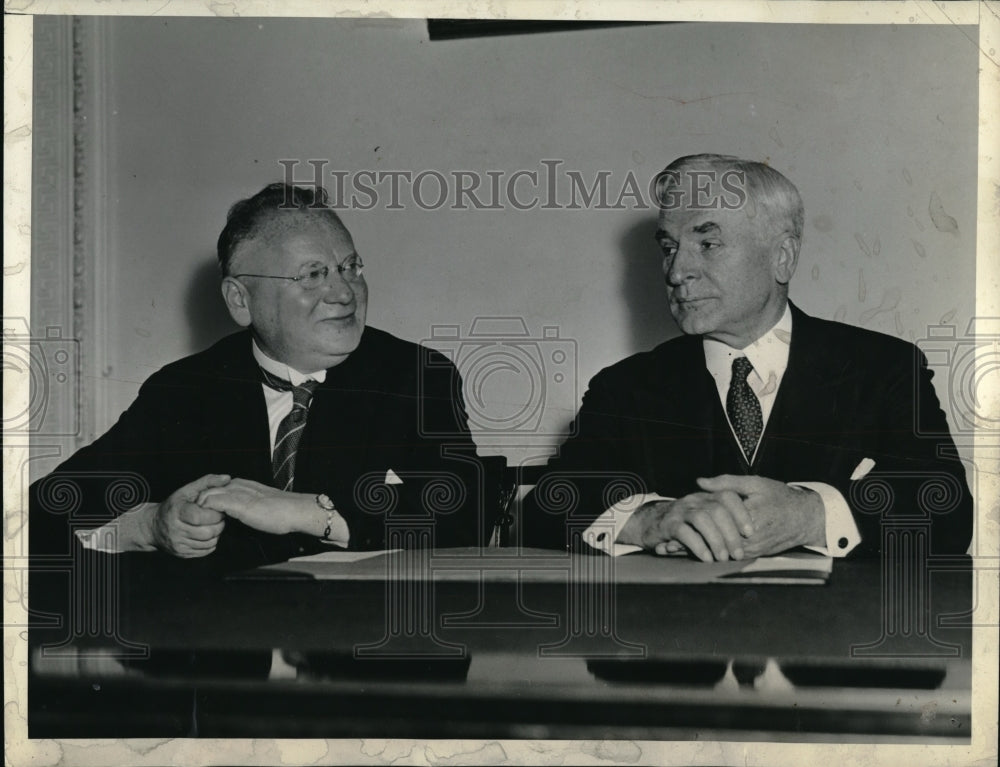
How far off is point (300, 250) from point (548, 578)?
1048mm

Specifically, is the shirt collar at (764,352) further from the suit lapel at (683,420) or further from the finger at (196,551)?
the finger at (196,551)

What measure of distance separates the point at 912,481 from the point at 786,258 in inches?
25.7

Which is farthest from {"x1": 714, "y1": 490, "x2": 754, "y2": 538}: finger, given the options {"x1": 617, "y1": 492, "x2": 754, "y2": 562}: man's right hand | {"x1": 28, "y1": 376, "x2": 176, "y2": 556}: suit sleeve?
{"x1": 28, "y1": 376, "x2": 176, "y2": 556}: suit sleeve

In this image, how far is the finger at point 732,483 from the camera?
2.78 m

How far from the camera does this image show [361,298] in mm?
2869

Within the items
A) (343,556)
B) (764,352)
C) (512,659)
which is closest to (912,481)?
(764,352)

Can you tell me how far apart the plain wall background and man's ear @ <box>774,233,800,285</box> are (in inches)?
1.2

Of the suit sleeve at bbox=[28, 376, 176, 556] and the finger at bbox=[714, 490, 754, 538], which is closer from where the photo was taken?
the finger at bbox=[714, 490, 754, 538]

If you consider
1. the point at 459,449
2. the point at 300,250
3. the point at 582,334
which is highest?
the point at 300,250

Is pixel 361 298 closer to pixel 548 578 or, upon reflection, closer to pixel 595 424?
pixel 595 424

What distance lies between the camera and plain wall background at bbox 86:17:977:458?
2.88m

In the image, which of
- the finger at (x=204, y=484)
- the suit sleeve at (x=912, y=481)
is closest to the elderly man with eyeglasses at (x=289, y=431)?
the finger at (x=204, y=484)

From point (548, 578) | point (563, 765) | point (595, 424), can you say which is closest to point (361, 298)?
point (595, 424)

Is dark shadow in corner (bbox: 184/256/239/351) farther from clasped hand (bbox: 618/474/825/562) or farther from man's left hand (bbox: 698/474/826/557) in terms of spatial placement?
man's left hand (bbox: 698/474/826/557)
